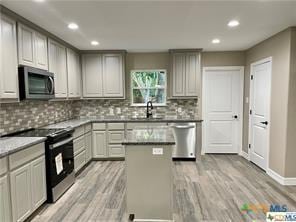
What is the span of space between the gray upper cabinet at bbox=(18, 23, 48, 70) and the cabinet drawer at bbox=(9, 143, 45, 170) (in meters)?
1.13

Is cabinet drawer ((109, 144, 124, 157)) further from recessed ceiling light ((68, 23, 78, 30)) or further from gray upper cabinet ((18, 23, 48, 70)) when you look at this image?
recessed ceiling light ((68, 23, 78, 30))

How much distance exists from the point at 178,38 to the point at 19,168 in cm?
324

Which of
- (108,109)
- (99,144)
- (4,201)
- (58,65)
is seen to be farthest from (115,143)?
(4,201)

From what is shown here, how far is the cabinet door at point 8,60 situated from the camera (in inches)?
96.4

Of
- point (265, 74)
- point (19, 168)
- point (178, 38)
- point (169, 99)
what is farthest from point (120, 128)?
point (265, 74)

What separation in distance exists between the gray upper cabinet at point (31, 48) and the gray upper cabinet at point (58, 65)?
8.0 inches

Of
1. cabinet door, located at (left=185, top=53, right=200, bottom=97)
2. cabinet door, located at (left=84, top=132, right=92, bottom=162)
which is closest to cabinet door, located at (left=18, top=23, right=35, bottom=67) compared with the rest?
cabinet door, located at (left=84, top=132, right=92, bottom=162)

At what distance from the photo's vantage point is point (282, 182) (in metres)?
3.49

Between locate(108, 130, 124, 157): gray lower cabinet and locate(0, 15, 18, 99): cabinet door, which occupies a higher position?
locate(0, 15, 18, 99): cabinet door

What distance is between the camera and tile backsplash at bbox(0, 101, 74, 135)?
2906 millimetres

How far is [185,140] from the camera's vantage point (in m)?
4.74

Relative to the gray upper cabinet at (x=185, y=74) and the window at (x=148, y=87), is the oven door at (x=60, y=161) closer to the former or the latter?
the window at (x=148, y=87)

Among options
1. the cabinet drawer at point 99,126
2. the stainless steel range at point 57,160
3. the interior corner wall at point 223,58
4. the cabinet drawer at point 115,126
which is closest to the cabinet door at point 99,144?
the cabinet drawer at point 99,126

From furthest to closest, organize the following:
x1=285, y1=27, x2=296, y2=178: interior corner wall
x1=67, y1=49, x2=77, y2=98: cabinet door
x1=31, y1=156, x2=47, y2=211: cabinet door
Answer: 1. x1=67, y1=49, x2=77, y2=98: cabinet door
2. x1=285, y1=27, x2=296, y2=178: interior corner wall
3. x1=31, y1=156, x2=47, y2=211: cabinet door
